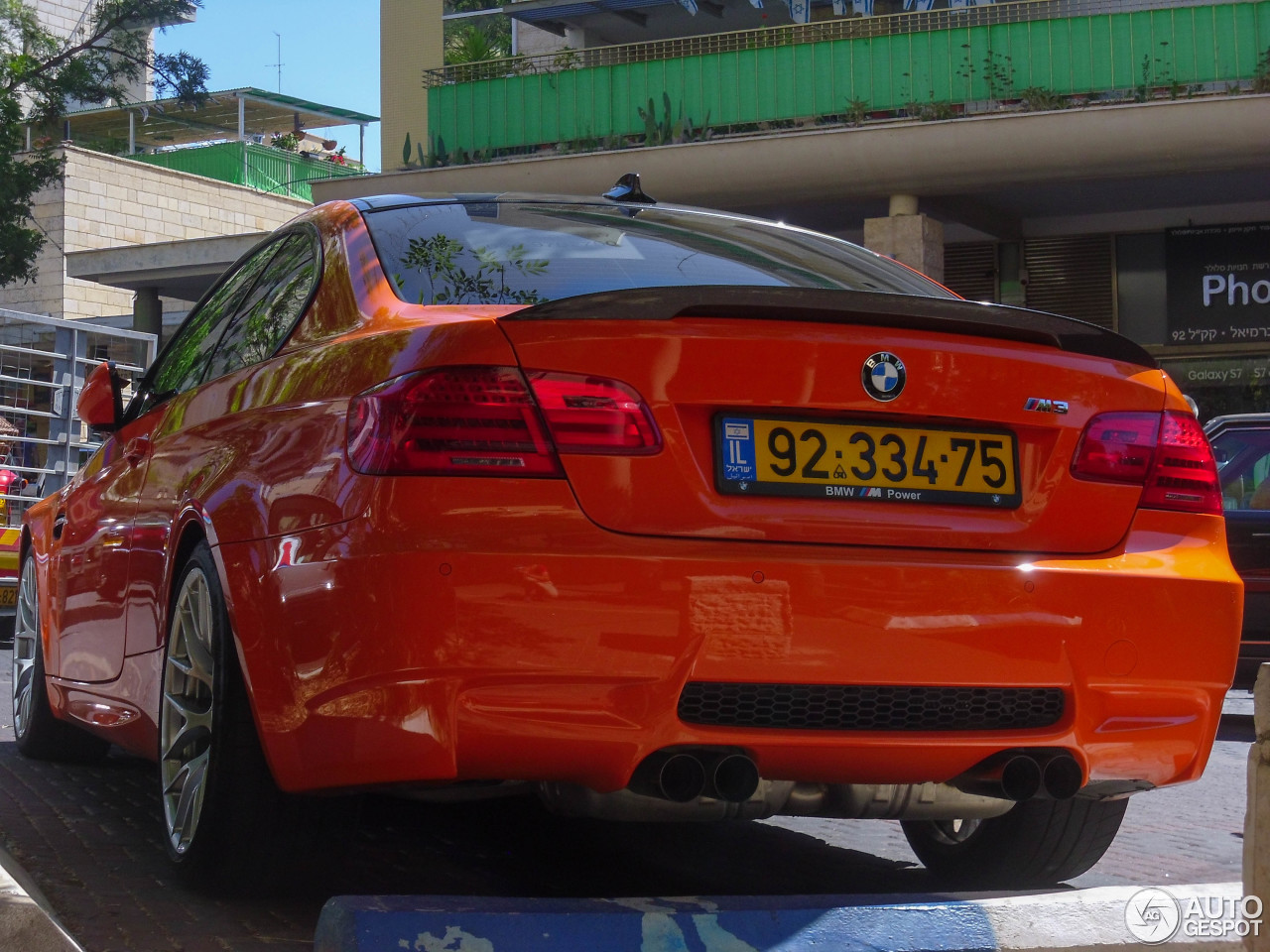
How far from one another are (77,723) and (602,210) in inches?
89.4

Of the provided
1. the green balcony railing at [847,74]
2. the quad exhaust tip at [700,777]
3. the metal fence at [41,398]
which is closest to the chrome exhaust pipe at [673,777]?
the quad exhaust tip at [700,777]

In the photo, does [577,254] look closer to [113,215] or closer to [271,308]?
[271,308]

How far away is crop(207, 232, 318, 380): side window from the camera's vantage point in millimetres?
4016

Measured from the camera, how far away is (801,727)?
3135 millimetres

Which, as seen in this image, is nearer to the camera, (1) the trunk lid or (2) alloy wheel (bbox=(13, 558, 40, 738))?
(1) the trunk lid

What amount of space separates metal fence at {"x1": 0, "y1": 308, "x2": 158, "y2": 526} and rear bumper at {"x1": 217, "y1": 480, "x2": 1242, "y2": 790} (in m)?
11.0

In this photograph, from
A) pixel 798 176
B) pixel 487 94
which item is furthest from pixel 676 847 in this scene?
pixel 487 94

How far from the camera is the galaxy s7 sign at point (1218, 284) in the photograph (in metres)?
19.4

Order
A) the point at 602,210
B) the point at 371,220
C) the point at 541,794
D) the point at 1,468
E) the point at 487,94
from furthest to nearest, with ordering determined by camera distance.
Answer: the point at 487,94, the point at 1,468, the point at 602,210, the point at 371,220, the point at 541,794

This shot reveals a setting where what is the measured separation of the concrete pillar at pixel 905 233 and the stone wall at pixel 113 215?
20.7m

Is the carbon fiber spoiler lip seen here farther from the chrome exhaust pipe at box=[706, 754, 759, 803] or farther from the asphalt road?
the asphalt road

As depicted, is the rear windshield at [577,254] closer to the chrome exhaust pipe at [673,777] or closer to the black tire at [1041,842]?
the chrome exhaust pipe at [673,777]

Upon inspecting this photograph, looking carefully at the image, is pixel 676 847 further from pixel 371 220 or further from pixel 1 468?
pixel 1 468

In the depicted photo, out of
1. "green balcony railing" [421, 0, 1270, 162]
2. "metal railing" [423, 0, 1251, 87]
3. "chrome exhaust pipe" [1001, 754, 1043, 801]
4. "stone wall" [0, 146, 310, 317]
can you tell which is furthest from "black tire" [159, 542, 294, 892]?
"stone wall" [0, 146, 310, 317]
